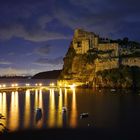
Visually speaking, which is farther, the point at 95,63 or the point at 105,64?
the point at 95,63

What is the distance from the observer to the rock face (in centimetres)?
10719

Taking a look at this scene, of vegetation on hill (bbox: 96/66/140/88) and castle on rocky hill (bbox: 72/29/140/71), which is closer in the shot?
vegetation on hill (bbox: 96/66/140/88)

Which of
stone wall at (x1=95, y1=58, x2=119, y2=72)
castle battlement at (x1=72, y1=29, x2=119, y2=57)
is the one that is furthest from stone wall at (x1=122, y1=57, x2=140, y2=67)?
castle battlement at (x1=72, y1=29, x2=119, y2=57)

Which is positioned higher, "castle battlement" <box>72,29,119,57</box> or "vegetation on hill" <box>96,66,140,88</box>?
"castle battlement" <box>72,29,119,57</box>

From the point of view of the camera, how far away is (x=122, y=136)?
38250 millimetres

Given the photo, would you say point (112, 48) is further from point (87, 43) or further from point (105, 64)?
point (87, 43)

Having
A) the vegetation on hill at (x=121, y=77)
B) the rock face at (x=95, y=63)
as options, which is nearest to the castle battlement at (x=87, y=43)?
the rock face at (x=95, y=63)

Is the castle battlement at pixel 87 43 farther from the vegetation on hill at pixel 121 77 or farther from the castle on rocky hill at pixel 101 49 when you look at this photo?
the vegetation on hill at pixel 121 77

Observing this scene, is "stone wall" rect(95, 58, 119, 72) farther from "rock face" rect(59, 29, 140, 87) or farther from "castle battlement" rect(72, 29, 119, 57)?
"castle battlement" rect(72, 29, 119, 57)

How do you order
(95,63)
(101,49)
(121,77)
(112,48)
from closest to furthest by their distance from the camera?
(121,77), (112,48), (95,63), (101,49)

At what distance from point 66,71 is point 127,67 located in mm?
29077

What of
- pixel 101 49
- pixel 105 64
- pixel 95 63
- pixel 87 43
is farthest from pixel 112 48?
pixel 87 43

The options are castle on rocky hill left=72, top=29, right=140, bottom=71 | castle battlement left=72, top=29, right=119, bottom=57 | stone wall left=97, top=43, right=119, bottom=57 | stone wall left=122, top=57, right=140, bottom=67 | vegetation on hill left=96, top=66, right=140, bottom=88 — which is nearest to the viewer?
vegetation on hill left=96, top=66, right=140, bottom=88

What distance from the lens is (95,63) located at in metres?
116
